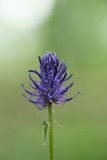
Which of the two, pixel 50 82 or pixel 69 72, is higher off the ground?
pixel 69 72

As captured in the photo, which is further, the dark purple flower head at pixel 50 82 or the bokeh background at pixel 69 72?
the bokeh background at pixel 69 72

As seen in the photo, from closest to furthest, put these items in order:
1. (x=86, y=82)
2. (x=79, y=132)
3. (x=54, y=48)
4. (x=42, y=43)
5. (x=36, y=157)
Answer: (x=36, y=157), (x=79, y=132), (x=86, y=82), (x=54, y=48), (x=42, y=43)

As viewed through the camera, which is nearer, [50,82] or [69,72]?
[50,82]

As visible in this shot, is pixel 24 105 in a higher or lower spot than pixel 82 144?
higher

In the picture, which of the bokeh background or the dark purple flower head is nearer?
the dark purple flower head

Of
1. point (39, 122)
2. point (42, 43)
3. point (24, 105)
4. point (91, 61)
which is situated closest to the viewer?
point (39, 122)

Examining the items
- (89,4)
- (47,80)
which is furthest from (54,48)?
(47,80)

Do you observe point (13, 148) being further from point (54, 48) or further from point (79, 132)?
point (54, 48)

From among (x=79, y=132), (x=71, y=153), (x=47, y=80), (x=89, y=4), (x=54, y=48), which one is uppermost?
(x=89, y=4)
